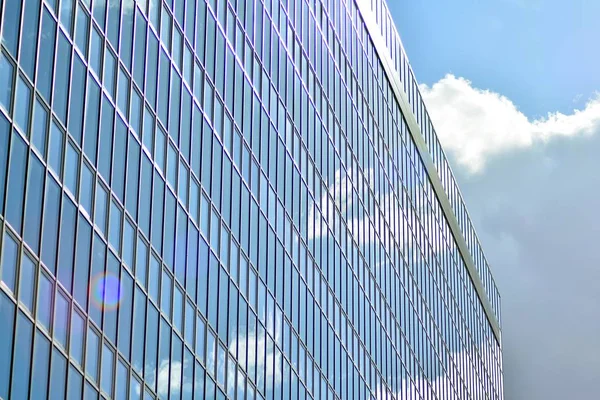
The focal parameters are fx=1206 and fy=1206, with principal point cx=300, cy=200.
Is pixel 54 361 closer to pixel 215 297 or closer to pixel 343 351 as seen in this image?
pixel 215 297

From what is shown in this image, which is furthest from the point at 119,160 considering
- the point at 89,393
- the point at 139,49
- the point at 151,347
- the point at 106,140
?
the point at 89,393

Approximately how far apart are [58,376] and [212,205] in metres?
15.7

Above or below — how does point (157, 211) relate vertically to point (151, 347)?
above

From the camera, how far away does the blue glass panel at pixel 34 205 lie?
33.2 m

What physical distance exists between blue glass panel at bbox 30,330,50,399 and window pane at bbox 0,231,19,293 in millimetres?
1856

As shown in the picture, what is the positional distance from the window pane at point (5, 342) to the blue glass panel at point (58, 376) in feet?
8.37

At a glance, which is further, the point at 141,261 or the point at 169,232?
the point at 169,232

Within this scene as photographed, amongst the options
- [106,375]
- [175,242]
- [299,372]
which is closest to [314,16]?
[299,372]

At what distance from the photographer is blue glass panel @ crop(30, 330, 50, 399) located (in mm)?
32719

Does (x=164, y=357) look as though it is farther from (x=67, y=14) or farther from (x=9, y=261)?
(x=67, y=14)

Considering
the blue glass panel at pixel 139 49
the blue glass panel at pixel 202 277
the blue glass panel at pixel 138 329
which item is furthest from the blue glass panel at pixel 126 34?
the blue glass panel at pixel 202 277

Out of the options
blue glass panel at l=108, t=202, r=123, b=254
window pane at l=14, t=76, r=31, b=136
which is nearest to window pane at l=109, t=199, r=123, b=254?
blue glass panel at l=108, t=202, r=123, b=254

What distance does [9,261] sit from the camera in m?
32.2

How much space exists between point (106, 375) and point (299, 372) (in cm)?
2158
